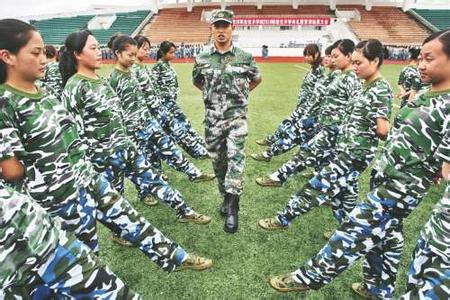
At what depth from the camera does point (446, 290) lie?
162 cm

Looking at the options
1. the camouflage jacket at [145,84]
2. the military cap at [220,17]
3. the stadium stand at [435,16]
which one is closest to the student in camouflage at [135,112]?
the camouflage jacket at [145,84]

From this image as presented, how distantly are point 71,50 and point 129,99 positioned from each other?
1.16m

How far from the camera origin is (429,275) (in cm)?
170

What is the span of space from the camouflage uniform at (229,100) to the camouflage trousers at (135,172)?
70 cm

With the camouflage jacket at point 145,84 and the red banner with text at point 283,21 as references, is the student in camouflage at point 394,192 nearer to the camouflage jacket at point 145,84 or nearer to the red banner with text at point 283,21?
the camouflage jacket at point 145,84

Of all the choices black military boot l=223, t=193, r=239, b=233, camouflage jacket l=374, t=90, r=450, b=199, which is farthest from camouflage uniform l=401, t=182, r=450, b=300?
black military boot l=223, t=193, r=239, b=233

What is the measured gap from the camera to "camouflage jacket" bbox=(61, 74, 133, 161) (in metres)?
2.88

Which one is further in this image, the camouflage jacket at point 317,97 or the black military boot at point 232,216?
the camouflage jacket at point 317,97

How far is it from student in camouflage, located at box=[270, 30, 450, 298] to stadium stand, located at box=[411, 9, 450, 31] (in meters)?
33.3

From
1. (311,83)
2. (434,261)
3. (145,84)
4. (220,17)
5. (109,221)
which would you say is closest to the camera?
(434,261)

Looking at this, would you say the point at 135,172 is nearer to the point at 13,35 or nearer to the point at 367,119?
the point at 13,35

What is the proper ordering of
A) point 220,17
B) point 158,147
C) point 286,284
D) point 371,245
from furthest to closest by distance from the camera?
point 158,147 < point 220,17 < point 286,284 < point 371,245

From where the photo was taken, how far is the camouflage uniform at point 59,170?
77.2 inches

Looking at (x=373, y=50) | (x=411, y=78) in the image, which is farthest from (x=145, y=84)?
(x=411, y=78)
